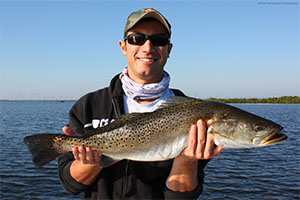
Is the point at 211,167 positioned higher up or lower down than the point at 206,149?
lower down

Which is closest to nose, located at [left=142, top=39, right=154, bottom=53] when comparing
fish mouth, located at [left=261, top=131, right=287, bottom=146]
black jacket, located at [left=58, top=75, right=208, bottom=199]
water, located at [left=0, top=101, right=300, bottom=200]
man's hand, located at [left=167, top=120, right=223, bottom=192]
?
black jacket, located at [left=58, top=75, right=208, bottom=199]

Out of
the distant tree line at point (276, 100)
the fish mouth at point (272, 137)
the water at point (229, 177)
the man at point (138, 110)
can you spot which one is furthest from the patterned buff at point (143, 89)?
the distant tree line at point (276, 100)

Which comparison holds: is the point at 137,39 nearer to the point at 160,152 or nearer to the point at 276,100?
the point at 160,152

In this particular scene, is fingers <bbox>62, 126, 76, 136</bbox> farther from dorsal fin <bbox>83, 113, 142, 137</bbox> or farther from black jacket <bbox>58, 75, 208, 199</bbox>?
dorsal fin <bbox>83, 113, 142, 137</bbox>

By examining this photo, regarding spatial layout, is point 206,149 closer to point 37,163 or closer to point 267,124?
point 267,124

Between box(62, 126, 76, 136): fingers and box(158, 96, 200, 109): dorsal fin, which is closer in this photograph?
box(158, 96, 200, 109): dorsal fin

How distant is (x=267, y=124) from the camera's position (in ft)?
11.3

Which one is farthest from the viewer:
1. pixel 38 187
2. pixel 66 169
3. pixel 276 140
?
pixel 38 187

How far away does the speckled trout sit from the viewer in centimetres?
348

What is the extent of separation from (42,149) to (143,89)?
165cm

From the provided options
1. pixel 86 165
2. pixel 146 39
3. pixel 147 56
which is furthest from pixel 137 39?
pixel 86 165

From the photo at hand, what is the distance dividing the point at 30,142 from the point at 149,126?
1681mm

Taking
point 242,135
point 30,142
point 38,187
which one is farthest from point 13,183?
point 242,135

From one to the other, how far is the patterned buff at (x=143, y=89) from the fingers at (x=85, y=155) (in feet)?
3.26
